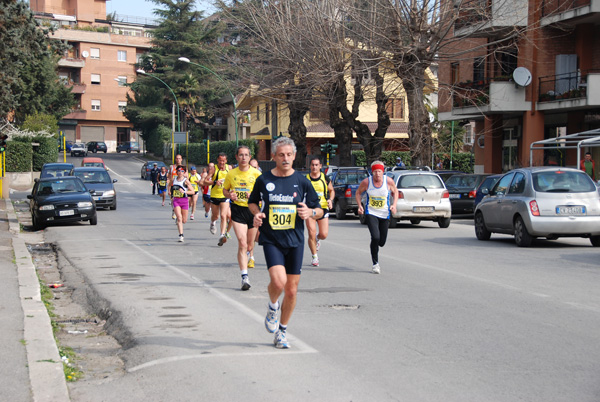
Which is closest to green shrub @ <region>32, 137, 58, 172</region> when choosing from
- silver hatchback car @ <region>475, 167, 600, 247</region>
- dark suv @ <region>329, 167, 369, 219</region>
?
dark suv @ <region>329, 167, 369, 219</region>

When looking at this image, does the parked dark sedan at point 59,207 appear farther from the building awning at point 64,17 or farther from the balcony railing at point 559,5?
the building awning at point 64,17

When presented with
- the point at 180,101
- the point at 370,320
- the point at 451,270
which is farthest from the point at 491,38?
the point at 180,101

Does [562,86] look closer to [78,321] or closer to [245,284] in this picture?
[245,284]

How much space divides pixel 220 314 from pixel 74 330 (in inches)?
61.1

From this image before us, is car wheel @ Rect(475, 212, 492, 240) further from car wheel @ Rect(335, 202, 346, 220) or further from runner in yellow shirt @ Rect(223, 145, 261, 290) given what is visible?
car wheel @ Rect(335, 202, 346, 220)

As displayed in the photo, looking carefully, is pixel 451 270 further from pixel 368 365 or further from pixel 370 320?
pixel 368 365

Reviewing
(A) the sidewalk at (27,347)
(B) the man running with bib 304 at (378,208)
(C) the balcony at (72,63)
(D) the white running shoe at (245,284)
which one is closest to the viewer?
(A) the sidewalk at (27,347)

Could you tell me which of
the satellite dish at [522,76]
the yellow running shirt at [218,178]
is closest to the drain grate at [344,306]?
the yellow running shirt at [218,178]

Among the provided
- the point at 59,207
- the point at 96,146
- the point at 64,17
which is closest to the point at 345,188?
the point at 59,207

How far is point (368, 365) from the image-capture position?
20.4ft

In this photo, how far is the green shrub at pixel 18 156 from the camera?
53531 mm

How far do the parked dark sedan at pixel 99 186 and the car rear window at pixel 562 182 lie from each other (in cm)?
1906

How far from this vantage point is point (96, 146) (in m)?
99.4

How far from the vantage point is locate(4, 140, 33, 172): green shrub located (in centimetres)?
5353
